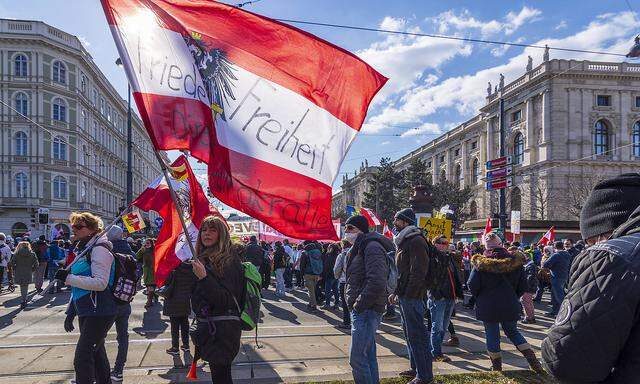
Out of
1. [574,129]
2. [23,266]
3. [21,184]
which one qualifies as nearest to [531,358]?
[23,266]

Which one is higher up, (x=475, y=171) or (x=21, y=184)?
(x=475, y=171)

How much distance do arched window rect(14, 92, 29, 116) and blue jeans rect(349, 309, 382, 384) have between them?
49362 millimetres

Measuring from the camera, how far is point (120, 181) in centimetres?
7000

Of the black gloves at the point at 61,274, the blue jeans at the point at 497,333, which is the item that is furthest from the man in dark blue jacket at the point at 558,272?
the black gloves at the point at 61,274

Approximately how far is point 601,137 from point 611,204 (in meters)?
59.7

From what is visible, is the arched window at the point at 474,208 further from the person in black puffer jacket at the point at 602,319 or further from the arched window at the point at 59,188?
the person in black puffer jacket at the point at 602,319

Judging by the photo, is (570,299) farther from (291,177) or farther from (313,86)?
(313,86)

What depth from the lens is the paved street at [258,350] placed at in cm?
609

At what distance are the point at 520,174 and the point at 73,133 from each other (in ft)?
159

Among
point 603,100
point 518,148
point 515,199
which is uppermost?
point 603,100

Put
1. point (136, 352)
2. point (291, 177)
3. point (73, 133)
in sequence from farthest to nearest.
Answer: point (73, 133) < point (136, 352) < point (291, 177)

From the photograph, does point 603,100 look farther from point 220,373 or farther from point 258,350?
point 220,373

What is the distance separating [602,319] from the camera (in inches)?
68.5

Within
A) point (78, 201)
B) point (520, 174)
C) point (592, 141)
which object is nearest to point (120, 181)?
point (78, 201)
